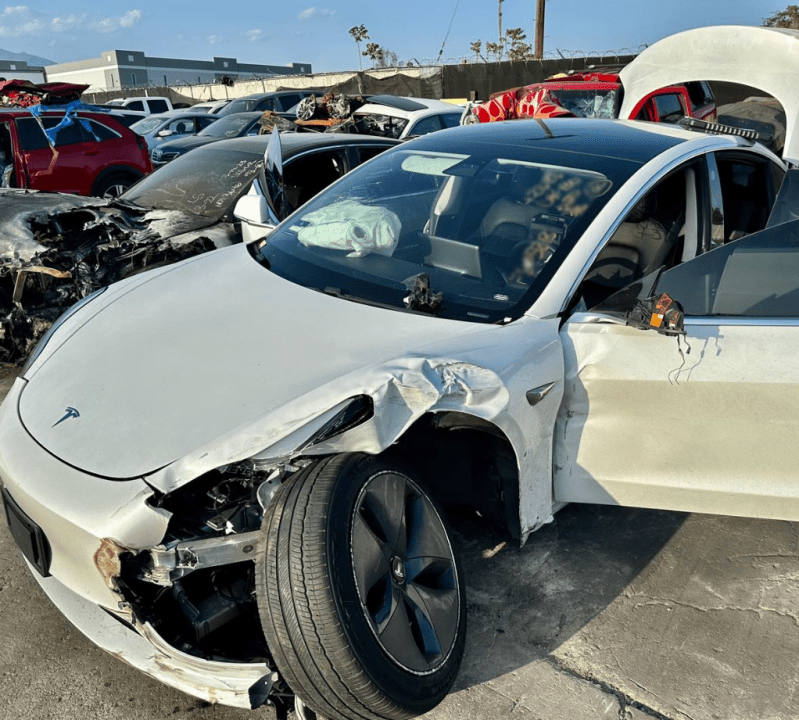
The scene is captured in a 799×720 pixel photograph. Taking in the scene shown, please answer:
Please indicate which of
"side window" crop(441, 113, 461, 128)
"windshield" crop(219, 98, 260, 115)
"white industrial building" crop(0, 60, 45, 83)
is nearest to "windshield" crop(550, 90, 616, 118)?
"side window" crop(441, 113, 461, 128)

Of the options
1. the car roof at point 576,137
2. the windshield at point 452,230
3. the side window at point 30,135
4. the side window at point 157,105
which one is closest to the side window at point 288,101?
the side window at point 157,105

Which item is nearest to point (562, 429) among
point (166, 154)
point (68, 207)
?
point (68, 207)

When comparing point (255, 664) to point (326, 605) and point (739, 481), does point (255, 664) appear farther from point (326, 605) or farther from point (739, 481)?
point (739, 481)

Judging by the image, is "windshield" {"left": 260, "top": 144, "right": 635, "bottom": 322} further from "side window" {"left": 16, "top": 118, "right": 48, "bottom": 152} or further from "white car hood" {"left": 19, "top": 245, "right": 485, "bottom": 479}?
"side window" {"left": 16, "top": 118, "right": 48, "bottom": 152}

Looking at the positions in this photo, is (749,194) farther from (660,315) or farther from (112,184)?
(112,184)

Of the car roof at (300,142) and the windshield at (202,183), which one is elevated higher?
the car roof at (300,142)

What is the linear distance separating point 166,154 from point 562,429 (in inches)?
421

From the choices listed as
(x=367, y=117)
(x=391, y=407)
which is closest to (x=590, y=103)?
(x=367, y=117)

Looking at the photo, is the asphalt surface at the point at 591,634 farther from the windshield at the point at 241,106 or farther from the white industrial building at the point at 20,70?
the white industrial building at the point at 20,70

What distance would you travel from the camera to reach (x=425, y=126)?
10.2 m

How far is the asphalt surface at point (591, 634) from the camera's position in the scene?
7.86ft

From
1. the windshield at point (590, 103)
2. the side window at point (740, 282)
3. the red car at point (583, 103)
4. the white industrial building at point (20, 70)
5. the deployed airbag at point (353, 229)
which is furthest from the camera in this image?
the white industrial building at point (20, 70)

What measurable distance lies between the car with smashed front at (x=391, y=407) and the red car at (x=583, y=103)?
5.73 meters

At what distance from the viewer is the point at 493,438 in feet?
8.54
